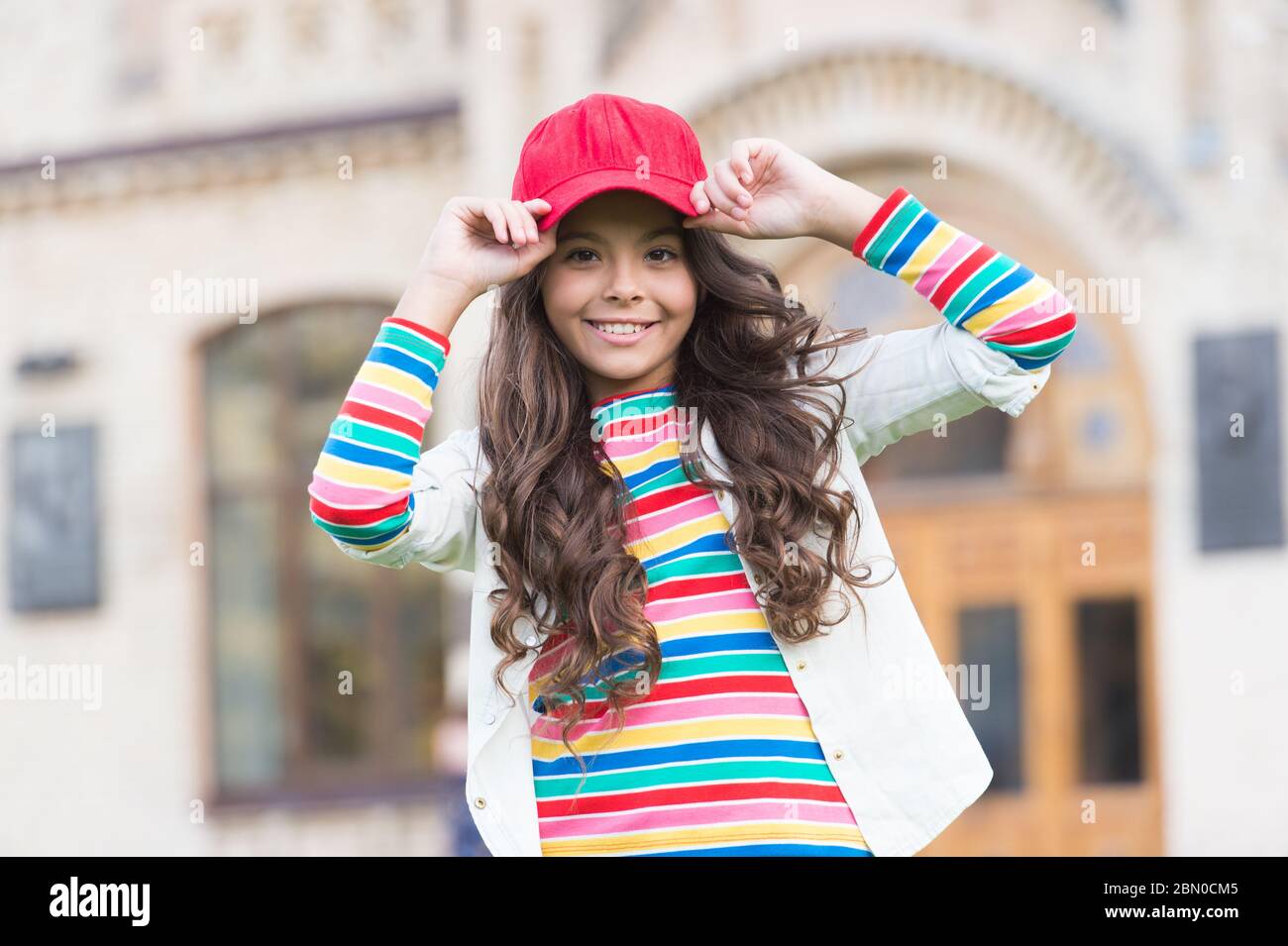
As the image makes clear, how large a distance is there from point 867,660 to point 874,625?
50 millimetres

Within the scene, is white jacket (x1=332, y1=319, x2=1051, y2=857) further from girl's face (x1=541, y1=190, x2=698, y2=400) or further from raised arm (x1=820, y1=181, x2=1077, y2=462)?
girl's face (x1=541, y1=190, x2=698, y2=400)

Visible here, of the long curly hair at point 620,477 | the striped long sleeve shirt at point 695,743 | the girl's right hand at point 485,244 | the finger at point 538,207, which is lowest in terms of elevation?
the striped long sleeve shirt at point 695,743

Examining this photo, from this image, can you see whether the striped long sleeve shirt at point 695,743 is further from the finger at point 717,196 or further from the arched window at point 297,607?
the arched window at point 297,607

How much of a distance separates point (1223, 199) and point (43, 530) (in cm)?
550

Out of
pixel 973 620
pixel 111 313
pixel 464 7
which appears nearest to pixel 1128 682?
pixel 973 620

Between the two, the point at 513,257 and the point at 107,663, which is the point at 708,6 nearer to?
the point at 107,663

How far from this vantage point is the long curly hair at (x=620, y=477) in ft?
8.20

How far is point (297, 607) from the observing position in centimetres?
924

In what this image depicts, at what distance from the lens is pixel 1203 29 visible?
770 centimetres

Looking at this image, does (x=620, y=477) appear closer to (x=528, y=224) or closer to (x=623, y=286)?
(x=623, y=286)

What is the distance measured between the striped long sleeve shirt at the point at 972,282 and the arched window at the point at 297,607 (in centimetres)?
657

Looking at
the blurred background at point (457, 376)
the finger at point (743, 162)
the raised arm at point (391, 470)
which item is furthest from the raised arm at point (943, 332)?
the blurred background at point (457, 376)

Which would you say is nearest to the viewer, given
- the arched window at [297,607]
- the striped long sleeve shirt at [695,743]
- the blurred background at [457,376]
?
the striped long sleeve shirt at [695,743]

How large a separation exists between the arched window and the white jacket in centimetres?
646
